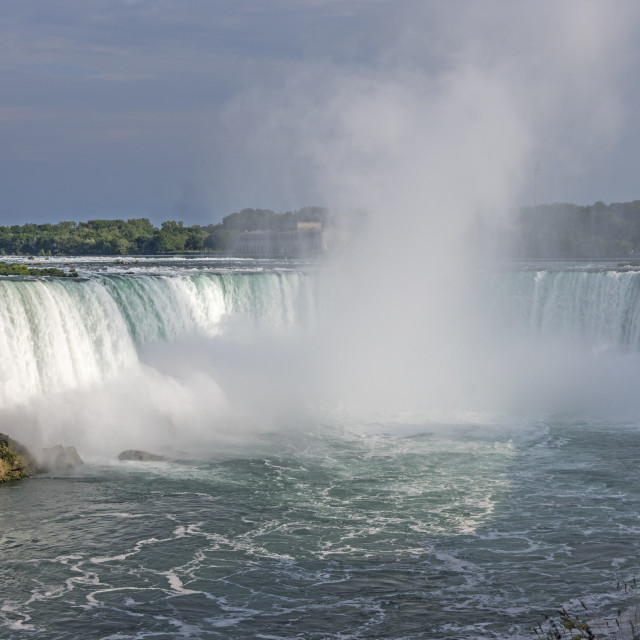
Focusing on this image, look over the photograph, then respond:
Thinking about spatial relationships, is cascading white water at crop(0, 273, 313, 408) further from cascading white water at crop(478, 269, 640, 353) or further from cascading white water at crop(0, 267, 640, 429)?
cascading white water at crop(478, 269, 640, 353)

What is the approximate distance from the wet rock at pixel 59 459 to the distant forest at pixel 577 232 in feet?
153

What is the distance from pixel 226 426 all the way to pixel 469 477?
7.86m

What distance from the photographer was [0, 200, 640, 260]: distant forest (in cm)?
6944

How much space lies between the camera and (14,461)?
61.4 ft

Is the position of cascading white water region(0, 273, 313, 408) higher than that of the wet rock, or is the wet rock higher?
cascading white water region(0, 273, 313, 408)

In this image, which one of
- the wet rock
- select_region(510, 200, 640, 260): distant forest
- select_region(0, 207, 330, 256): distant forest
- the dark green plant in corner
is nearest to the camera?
the dark green plant in corner

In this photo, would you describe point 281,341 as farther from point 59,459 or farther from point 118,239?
point 118,239

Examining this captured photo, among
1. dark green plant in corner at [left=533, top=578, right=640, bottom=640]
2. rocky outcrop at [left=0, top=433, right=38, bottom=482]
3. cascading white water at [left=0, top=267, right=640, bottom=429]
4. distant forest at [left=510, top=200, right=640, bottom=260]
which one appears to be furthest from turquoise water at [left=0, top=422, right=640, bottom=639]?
distant forest at [left=510, top=200, right=640, bottom=260]

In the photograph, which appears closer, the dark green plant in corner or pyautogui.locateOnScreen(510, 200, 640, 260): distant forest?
the dark green plant in corner

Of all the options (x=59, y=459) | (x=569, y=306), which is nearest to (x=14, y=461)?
(x=59, y=459)

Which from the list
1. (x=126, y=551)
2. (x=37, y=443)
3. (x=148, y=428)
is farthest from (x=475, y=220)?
(x=126, y=551)

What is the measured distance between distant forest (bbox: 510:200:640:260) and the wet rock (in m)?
46.6

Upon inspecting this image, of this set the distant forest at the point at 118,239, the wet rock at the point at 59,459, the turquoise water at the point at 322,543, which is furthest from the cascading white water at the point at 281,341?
the distant forest at the point at 118,239

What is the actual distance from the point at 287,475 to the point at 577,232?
198 ft
